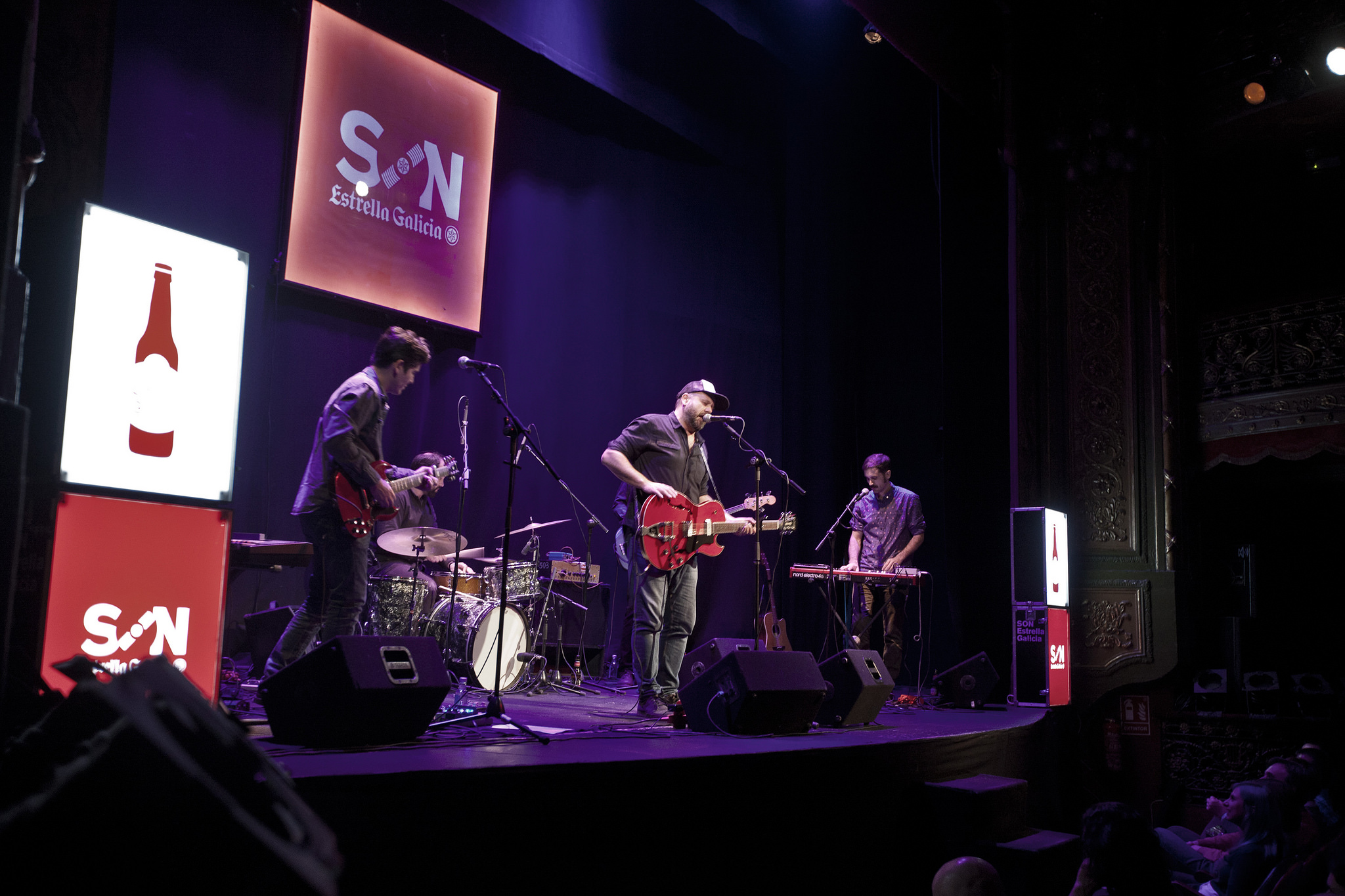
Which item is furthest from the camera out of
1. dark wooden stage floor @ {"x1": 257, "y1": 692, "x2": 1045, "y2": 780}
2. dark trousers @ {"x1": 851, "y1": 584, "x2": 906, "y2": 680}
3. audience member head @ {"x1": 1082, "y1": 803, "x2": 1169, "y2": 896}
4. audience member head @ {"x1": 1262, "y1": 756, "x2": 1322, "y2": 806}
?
dark trousers @ {"x1": 851, "y1": 584, "x2": 906, "y2": 680}

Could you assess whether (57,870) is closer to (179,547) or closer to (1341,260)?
(179,547)

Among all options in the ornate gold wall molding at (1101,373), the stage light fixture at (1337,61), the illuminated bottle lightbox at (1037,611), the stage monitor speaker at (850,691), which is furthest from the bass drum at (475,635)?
the stage light fixture at (1337,61)

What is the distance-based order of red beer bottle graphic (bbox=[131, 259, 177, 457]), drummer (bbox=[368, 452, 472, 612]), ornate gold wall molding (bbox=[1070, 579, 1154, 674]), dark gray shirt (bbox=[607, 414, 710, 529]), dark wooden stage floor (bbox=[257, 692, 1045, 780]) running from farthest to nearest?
1. ornate gold wall molding (bbox=[1070, 579, 1154, 674])
2. drummer (bbox=[368, 452, 472, 612])
3. dark gray shirt (bbox=[607, 414, 710, 529])
4. dark wooden stage floor (bbox=[257, 692, 1045, 780])
5. red beer bottle graphic (bbox=[131, 259, 177, 457])

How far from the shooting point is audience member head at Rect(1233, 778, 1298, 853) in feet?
16.3

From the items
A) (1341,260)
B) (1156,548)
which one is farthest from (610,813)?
(1341,260)

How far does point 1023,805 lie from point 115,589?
3.95 m

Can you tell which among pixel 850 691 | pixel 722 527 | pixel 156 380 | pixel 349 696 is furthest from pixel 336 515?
pixel 850 691

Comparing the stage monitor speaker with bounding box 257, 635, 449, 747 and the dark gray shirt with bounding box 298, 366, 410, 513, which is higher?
the dark gray shirt with bounding box 298, 366, 410, 513

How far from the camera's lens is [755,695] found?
398cm

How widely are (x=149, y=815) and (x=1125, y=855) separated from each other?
3028mm

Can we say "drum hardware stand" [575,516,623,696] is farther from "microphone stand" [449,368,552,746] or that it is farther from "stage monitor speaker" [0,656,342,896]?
"stage monitor speaker" [0,656,342,896]

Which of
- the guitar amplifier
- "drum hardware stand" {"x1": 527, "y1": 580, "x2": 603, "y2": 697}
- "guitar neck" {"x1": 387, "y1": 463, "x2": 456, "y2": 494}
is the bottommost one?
"drum hardware stand" {"x1": 527, "y1": 580, "x2": 603, "y2": 697}

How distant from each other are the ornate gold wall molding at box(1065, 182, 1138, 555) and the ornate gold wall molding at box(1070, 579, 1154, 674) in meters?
0.33

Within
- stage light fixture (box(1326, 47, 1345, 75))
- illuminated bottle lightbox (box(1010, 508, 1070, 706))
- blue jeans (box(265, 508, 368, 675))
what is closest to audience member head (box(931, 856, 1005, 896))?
blue jeans (box(265, 508, 368, 675))
